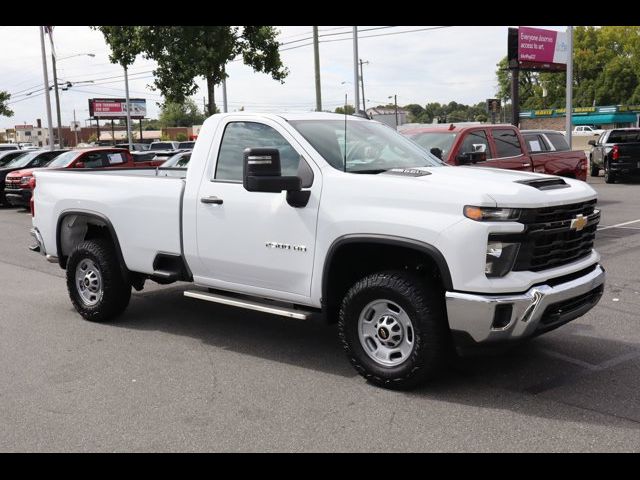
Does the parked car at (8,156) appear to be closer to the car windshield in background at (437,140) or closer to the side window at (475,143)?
the car windshield in background at (437,140)

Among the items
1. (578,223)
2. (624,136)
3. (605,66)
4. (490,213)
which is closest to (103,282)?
(490,213)

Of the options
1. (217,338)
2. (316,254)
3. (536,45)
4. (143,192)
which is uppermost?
(536,45)

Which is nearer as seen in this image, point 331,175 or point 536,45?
point 331,175

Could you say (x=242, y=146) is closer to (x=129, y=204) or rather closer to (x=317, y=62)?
(x=129, y=204)

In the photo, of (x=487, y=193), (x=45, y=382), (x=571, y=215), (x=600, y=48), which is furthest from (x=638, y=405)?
(x=600, y=48)

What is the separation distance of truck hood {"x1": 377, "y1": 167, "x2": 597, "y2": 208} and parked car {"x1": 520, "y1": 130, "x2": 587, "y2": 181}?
8399 mm

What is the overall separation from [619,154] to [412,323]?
1942 centimetres

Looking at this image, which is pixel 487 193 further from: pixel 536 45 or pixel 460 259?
pixel 536 45

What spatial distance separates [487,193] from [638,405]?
65.7 inches

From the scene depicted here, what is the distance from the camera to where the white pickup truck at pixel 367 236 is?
4285 mm

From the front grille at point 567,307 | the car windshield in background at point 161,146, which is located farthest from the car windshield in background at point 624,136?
the car windshield in background at point 161,146
